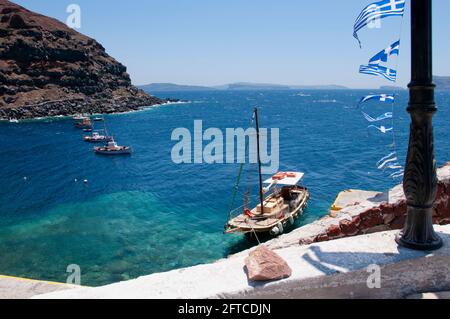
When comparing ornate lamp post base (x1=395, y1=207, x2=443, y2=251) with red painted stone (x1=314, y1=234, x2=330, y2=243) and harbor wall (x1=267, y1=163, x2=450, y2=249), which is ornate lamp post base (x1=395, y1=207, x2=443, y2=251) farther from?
red painted stone (x1=314, y1=234, x2=330, y2=243)

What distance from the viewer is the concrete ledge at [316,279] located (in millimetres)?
3289

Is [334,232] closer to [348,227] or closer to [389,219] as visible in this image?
[348,227]

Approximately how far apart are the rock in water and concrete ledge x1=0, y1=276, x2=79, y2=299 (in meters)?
4.09

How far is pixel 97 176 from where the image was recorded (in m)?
44.9

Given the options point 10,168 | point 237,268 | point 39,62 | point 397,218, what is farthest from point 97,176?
point 39,62

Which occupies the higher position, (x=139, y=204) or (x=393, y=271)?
(x=393, y=271)

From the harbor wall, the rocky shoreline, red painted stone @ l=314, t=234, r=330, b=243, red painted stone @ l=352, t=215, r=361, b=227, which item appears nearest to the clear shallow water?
red painted stone @ l=314, t=234, r=330, b=243

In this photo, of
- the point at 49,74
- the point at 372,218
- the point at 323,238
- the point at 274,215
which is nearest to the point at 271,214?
the point at 274,215

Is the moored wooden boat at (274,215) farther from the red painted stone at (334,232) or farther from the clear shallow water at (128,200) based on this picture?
the red painted stone at (334,232)

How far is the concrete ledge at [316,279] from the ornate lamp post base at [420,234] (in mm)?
103

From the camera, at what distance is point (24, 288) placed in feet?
20.8

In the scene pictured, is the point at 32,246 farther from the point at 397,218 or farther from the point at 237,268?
the point at 237,268

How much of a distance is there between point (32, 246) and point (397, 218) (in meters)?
22.7

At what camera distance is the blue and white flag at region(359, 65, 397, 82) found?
37.1 ft
